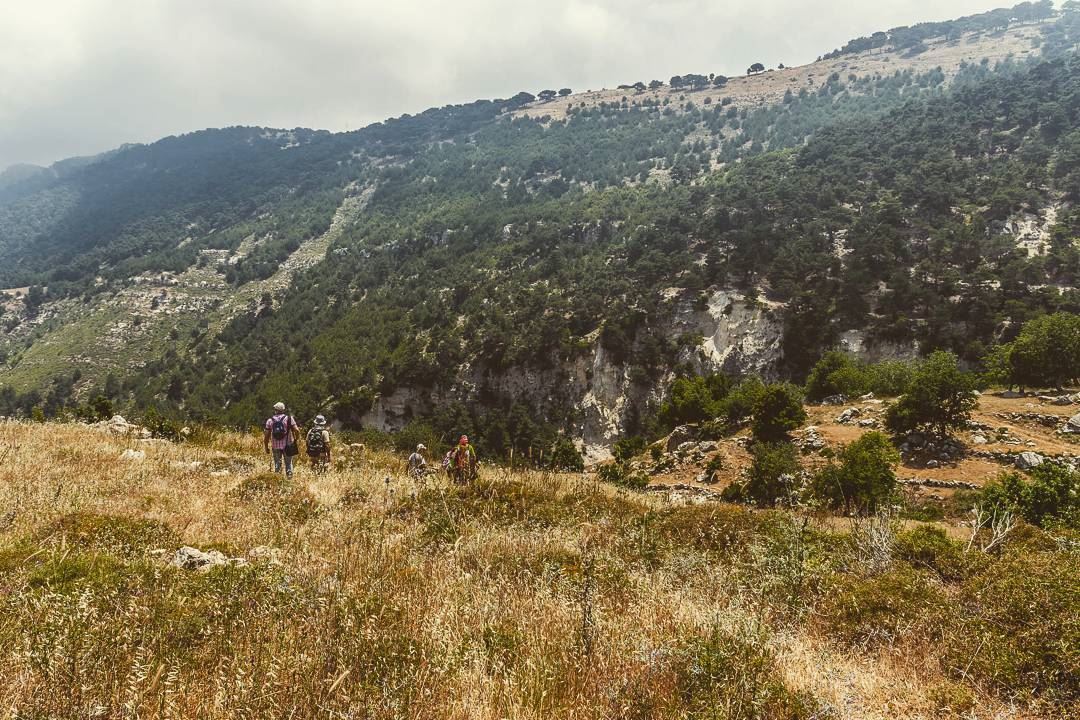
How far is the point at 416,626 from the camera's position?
129 inches

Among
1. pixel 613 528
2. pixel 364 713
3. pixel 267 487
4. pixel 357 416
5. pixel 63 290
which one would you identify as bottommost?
pixel 357 416

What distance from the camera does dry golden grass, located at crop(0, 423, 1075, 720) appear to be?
2.48m

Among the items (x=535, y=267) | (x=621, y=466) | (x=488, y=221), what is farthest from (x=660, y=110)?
(x=621, y=466)

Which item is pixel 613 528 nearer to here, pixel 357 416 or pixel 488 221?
pixel 357 416

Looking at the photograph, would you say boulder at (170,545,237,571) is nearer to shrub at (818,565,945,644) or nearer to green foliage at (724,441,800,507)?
shrub at (818,565,945,644)

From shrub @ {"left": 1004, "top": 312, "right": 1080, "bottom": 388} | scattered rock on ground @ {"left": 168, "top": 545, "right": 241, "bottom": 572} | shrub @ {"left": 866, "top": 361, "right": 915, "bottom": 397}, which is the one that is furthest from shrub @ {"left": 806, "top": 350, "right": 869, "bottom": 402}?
scattered rock on ground @ {"left": 168, "top": 545, "right": 241, "bottom": 572}

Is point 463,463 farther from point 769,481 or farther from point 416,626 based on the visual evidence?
point 769,481

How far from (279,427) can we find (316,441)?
45.4 inches

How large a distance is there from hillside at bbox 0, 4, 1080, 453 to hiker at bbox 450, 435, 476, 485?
21.2 metres

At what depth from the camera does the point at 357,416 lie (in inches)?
3120

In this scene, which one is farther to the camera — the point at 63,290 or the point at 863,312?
the point at 63,290

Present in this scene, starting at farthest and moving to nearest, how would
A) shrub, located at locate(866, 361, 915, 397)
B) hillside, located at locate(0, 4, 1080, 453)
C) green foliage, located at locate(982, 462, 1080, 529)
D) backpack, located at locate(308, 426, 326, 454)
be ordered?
hillside, located at locate(0, 4, 1080, 453)
shrub, located at locate(866, 361, 915, 397)
green foliage, located at locate(982, 462, 1080, 529)
backpack, located at locate(308, 426, 326, 454)

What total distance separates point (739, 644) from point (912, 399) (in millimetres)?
28630

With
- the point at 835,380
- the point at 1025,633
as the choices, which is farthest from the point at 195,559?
the point at 835,380
